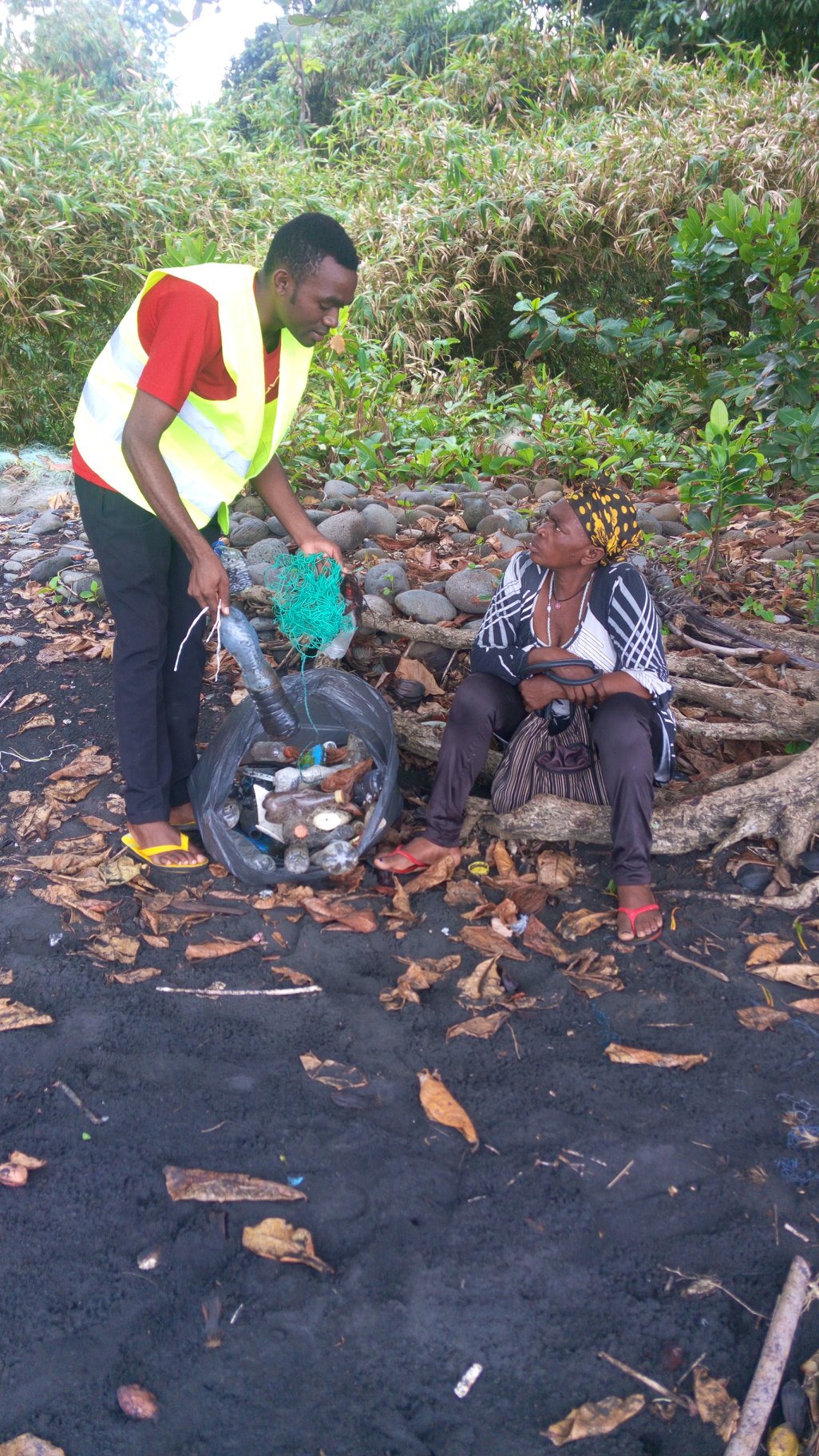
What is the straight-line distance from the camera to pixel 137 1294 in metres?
1.82

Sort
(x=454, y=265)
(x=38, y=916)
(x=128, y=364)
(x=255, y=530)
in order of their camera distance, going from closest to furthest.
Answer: (x=128, y=364)
(x=38, y=916)
(x=255, y=530)
(x=454, y=265)

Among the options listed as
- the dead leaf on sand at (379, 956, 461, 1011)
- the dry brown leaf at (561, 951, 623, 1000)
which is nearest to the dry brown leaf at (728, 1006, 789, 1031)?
the dry brown leaf at (561, 951, 623, 1000)

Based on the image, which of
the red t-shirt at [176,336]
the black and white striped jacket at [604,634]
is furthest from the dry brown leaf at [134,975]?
the red t-shirt at [176,336]

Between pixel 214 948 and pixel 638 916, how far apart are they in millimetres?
1228

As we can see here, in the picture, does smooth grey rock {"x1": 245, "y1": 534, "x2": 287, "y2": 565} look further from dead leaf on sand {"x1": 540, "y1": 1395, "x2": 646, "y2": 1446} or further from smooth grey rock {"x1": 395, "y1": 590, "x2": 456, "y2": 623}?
dead leaf on sand {"x1": 540, "y1": 1395, "x2": 646, "y2": 1446}

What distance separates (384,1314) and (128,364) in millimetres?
2335

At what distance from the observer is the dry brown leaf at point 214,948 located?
2711 mm

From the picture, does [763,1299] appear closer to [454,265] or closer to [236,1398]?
[236,1398]

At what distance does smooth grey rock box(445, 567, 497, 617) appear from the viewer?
13.4 feet

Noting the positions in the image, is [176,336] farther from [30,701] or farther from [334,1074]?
[30,701]

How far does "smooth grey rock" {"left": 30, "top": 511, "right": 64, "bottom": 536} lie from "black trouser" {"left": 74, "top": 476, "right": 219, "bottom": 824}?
118 inches

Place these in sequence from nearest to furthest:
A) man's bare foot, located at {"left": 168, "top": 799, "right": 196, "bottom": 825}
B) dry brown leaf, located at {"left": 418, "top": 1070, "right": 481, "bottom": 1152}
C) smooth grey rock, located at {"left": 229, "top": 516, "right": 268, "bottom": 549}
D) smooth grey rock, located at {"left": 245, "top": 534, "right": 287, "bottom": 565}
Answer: dry brown leaf, located at {"left": 418, "top": 1070, "right": 481, "bottom": 1152}
man's bare foot, located at {"left": 168, "top": 799, "right": 196, "bottom": 825}
smooth grey rock, located at {"left": 245, "top": 534, "right": 287, "bottom": 565}
smooth grey rock, located at {"left": 229, "top": 516, "right": 268, "bottom": 549}

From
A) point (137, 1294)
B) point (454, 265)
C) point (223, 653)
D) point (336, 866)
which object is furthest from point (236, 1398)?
point (454, 265)

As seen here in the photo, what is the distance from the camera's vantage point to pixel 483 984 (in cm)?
262
